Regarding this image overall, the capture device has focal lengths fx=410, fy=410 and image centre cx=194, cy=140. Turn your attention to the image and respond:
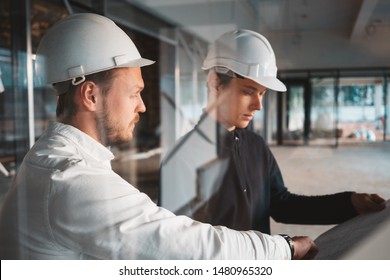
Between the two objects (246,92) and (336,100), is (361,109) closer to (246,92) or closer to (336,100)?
(336,100)

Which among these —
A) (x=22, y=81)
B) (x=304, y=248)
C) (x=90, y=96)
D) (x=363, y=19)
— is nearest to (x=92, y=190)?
(x=90, y=96)

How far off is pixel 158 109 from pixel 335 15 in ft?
7.18

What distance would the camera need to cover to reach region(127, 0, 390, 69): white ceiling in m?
1.03

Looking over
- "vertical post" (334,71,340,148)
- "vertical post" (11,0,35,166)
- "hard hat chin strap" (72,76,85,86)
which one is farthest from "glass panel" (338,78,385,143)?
"vertical post" (11,0,35,166)

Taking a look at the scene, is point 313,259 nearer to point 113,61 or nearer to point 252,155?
point 252,155

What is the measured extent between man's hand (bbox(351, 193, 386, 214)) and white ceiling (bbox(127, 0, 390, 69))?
13.3 inches

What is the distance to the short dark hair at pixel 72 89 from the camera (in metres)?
0.99

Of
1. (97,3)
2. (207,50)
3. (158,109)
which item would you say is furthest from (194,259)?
(158,109)

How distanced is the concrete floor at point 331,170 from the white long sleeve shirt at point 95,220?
264mm

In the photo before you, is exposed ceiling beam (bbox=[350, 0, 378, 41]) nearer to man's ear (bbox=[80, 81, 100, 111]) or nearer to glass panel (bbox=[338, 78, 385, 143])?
glass panel (bbox=[338, 78, 385, 143])

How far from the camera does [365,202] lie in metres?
1.08

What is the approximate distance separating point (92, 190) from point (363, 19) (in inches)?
30.5

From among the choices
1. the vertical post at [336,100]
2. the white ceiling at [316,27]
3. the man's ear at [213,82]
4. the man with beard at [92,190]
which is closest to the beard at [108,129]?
the man with beard at [92,190]

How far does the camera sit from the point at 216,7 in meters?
1.21
